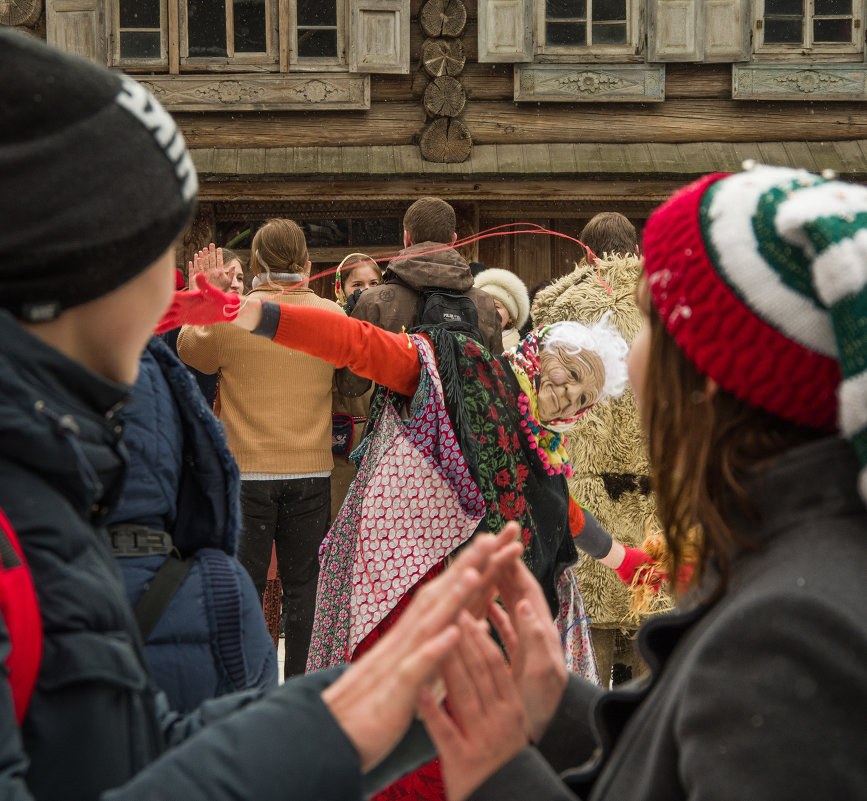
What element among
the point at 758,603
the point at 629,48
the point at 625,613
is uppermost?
the point at 629,48

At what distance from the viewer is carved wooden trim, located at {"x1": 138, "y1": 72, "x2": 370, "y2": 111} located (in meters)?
8.46

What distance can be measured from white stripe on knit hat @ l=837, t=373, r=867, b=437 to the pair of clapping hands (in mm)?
421

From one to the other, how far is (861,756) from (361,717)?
48 cm

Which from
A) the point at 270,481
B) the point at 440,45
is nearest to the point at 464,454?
the point at 270,481

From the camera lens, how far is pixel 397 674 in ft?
3.47

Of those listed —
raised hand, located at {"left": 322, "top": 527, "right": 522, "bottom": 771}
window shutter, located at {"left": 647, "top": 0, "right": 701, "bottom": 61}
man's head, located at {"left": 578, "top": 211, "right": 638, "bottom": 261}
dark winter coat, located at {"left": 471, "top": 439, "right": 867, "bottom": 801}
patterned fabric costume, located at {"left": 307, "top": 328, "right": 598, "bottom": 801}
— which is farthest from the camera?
window shutter, located at {"left": 647, "top": 0, "right": 701, "bottom": 61}

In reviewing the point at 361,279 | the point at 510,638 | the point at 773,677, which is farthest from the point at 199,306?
the point at 361,279

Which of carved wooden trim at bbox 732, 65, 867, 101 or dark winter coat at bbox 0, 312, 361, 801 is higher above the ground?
carved wooden trim at bbox 732, 65, 867, 101

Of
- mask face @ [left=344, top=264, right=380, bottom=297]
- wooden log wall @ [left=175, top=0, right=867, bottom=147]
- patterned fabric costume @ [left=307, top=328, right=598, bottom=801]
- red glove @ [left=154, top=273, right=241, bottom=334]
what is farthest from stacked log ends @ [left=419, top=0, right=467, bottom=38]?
red glove @ [left=154, top=273, right=241, bottom=334]

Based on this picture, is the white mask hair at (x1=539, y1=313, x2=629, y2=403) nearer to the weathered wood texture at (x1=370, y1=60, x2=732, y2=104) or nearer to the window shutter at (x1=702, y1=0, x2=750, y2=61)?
the weathered wood texture at (x1=370, y1=60, x2=732, y2=104)

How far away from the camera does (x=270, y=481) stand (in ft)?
13.9

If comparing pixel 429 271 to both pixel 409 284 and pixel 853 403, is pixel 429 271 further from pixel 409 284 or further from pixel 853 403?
pixel 853 403

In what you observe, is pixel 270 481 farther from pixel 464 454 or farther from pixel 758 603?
pixel 758 603

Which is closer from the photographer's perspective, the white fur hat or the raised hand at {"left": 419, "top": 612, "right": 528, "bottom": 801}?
the raised hand at {"left": 419, "top": 612, "right": 528, "bottom": 801}
